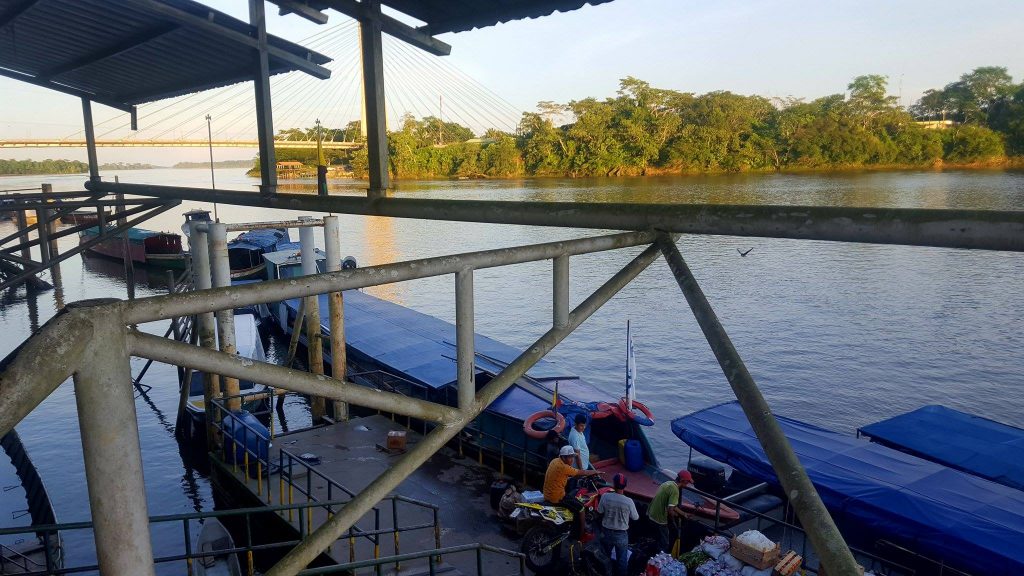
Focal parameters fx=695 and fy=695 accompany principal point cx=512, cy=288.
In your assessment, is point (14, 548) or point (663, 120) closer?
point (14, 548)

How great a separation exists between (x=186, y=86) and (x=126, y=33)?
217 cm

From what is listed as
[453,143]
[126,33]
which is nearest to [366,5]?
[126,33]

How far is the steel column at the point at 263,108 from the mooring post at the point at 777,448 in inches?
Answer: 154

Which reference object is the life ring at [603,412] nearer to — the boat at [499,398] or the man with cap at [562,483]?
the boat at [499,398]

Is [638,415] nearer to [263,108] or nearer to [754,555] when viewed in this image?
[754,555]

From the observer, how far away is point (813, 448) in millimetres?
10852

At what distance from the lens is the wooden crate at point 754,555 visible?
303 inches

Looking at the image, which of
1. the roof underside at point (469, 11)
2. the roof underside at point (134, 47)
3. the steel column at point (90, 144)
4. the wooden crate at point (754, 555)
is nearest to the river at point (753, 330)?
the steel column at point (90, 144)

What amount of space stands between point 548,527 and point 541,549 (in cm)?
29

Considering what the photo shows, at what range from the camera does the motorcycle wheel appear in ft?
29.7

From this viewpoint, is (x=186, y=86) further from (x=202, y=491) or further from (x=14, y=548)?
(x=202, y=491)

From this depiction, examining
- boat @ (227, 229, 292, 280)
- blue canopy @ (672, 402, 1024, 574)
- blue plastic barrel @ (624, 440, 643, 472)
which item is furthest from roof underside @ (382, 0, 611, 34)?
boat @ (227, 229, 292, 280)

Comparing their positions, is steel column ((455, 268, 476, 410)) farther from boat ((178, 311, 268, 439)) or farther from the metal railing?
boat ((178, 311, 268, 439))

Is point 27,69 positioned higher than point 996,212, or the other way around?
point 27,69
